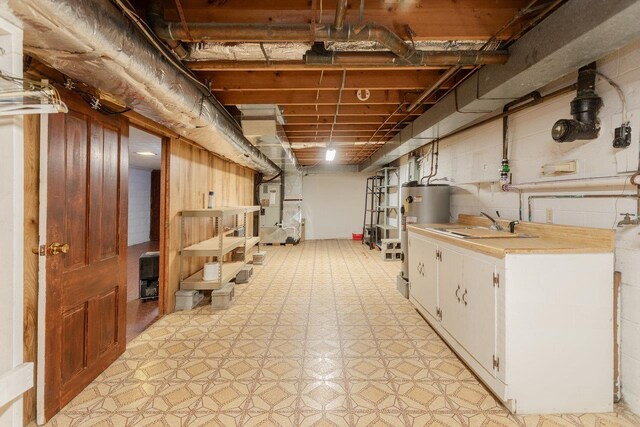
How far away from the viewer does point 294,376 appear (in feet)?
7.22

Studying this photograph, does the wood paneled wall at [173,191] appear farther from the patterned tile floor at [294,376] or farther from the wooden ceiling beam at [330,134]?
the wooden ceiling beam at [330,134]

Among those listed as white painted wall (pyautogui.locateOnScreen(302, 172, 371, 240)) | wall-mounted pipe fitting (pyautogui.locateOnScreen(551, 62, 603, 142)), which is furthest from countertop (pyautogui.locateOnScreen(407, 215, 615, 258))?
white painted wall (pyautogui.locateOnScreen(302, 172, 371, 240))

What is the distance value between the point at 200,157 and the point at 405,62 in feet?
10.4

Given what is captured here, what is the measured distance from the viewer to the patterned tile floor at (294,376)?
1784 millimetres

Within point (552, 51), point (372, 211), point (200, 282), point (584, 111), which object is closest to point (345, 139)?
point (200, 282)

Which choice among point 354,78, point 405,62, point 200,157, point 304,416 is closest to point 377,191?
point 200,157

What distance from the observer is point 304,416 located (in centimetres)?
179

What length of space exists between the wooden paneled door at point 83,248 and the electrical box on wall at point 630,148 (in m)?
3.42

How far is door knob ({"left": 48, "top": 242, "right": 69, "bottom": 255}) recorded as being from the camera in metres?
1.72

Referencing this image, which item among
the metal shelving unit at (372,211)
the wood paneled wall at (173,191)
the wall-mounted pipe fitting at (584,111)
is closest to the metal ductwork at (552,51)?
the wall-mounted pipe fitting at (584,111)

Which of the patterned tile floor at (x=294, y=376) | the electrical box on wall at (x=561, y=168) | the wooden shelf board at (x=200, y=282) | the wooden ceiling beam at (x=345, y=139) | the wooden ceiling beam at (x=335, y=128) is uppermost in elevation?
the wooden ceiling beam at (x=345, y=139)

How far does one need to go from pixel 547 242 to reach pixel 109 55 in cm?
286

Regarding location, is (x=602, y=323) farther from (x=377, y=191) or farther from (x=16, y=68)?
(x=377, y=191)

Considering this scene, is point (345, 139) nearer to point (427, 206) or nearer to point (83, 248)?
point (427, 206)
